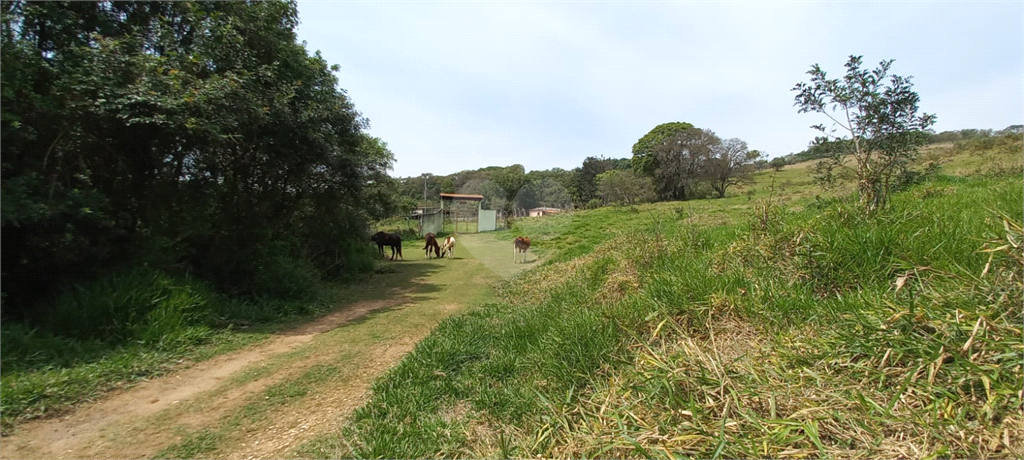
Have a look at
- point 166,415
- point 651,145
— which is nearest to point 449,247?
point 166,415

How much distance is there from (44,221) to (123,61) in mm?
1811

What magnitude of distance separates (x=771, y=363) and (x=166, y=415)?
3978 millimetres

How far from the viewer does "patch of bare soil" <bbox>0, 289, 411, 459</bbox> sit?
2504 mm

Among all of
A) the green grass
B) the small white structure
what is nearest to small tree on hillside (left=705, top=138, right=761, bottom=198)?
the small white structure

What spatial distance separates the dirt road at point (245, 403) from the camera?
99.8 inches

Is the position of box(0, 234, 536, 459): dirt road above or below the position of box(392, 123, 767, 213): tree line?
below

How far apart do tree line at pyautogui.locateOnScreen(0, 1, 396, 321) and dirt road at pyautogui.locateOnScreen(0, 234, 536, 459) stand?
6.20 ft

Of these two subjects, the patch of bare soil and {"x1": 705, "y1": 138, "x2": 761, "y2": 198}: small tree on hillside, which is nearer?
the patch of bare soil

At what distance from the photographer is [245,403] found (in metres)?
3.15

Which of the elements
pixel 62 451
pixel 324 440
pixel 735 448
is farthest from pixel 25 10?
pixel 735 448

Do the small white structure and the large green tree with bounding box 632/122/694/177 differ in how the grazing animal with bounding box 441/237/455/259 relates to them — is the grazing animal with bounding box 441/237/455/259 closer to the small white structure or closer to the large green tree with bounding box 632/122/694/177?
the small white structure

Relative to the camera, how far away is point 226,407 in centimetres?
308

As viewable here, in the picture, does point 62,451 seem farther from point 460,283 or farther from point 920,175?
point 920,175

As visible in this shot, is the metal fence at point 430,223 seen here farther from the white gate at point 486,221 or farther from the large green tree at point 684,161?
the large green tree at point 684,161
